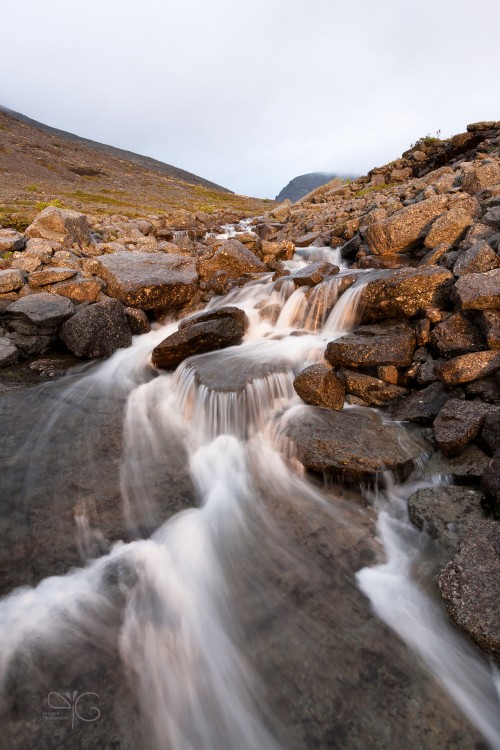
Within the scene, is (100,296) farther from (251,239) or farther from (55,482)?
(251,239)

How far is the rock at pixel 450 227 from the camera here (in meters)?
9.00

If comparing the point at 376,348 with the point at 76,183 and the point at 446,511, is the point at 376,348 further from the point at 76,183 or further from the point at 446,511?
the point at 76,183

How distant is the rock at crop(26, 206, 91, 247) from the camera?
1476cm

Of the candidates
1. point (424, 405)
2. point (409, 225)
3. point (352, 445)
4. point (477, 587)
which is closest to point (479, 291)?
point (424, 405)

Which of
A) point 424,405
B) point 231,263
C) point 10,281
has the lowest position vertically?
point 424,405

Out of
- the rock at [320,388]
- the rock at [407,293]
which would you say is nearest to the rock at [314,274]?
the rock at [407,293]

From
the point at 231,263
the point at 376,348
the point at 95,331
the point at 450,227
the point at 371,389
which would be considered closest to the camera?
the point at 371,389

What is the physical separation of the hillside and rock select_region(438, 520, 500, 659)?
24.5 metres

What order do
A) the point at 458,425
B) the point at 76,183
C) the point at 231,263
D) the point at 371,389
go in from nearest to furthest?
the point at 458,425 < the point at 371,389 < the point at 231,263 < the point at 76,183

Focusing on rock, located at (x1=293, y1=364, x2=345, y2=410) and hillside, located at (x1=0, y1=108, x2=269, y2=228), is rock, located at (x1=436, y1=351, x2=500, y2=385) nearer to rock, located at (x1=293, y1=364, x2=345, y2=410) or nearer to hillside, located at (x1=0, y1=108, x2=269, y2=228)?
rock, located at (x1=293, y1=364, x2=345, y2=410)

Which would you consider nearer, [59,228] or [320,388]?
[320,388]

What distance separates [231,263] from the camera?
13.7 m

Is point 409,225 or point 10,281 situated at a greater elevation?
point 409,225

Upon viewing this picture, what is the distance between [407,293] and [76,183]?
60.4m
